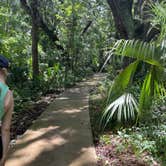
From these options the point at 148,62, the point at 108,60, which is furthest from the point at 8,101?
the point at 108,60

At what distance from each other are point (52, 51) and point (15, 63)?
4182mm

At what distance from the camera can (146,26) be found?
1025 centimetres

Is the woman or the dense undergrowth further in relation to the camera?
the dense undergrowth

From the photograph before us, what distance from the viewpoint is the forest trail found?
4621 mm

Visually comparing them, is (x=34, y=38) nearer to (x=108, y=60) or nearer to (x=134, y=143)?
(x=108, y=60)

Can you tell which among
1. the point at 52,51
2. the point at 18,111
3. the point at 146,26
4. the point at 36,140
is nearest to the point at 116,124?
the point at 36,140

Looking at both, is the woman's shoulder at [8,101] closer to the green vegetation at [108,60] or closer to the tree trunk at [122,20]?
the green vegetation at [108,60]

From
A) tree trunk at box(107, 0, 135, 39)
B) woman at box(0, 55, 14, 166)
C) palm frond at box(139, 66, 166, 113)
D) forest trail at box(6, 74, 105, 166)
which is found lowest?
forest trail at box(6, 74, 105, 166)

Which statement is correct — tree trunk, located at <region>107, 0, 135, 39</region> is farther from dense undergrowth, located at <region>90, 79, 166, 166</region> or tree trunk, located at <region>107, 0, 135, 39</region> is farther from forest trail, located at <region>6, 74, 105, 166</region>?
dense undergrowth, located at <region>90, 79, 166, 166</region>

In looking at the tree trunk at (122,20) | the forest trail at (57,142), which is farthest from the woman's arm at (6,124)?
the tree trunk at (122,20)

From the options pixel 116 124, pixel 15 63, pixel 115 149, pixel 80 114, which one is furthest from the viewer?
pixel 15 63

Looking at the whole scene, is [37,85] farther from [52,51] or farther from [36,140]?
[36,140]

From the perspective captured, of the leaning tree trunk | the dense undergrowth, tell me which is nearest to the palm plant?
the dense undergrowth

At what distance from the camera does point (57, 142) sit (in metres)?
5.50
